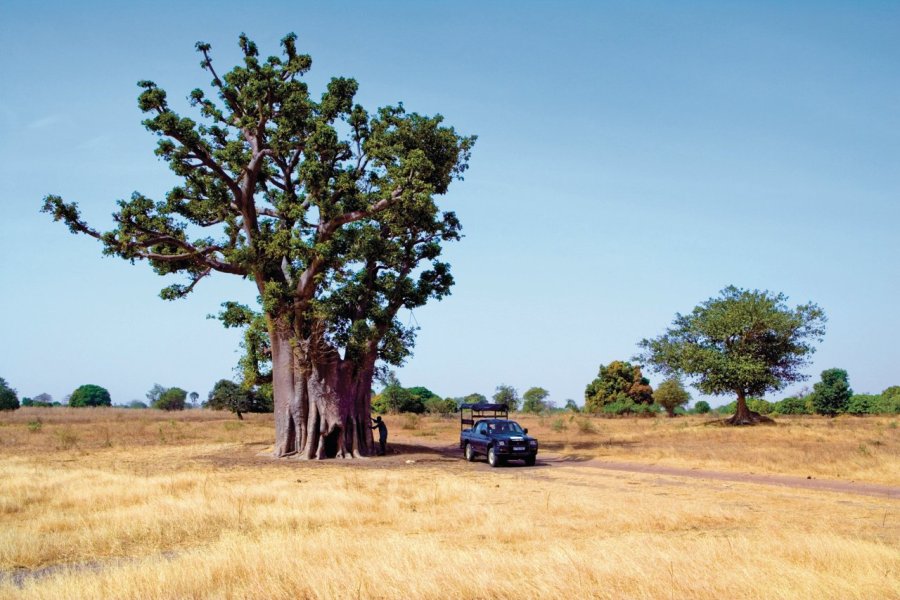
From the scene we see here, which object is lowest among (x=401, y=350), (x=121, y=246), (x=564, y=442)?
(x=564, y=442)

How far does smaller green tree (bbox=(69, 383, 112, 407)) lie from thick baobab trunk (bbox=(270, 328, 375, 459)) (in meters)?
151

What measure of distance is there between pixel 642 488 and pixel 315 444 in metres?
16.4

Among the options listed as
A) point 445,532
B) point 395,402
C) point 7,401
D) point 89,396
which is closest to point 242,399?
point 395,402

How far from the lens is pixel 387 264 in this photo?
107 ft

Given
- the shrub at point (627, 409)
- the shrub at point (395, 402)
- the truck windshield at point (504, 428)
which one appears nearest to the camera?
the truck windshield at point (504, 428)

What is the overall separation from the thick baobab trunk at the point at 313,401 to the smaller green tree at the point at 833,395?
68.4 m

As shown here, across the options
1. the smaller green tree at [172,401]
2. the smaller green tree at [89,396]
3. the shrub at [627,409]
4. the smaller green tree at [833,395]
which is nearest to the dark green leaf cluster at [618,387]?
the shrub at [627,409]

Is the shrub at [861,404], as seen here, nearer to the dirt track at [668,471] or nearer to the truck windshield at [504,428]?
the dirt track at [668,471]

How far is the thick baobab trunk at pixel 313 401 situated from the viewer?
30531 mm

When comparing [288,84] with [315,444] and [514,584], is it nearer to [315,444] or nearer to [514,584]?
[315,444]

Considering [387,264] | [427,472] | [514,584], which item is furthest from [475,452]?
[514,584]

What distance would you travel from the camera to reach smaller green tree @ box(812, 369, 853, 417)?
81.8 meters

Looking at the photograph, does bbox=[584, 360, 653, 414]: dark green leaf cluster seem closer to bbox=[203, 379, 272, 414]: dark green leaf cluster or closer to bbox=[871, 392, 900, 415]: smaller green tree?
bbox=[871, 392, 900, 415]: smaller green tree

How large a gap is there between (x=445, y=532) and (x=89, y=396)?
17299 centimetres
